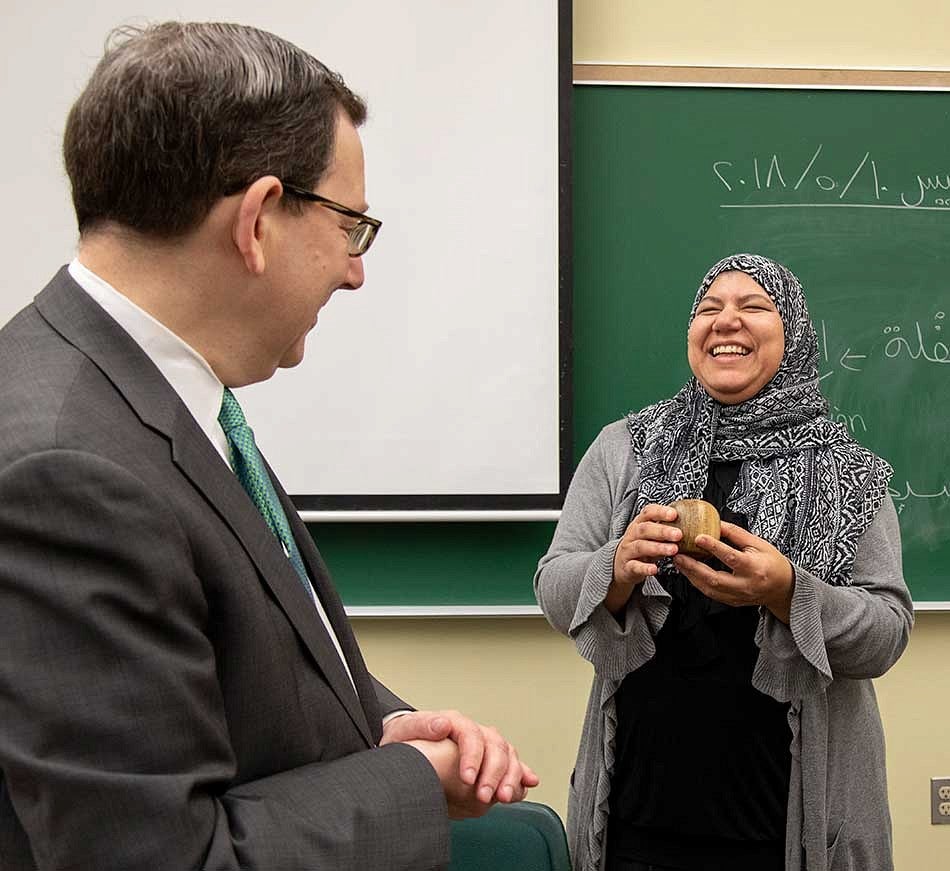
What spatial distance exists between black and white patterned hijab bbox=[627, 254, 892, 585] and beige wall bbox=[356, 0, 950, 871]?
894 mm

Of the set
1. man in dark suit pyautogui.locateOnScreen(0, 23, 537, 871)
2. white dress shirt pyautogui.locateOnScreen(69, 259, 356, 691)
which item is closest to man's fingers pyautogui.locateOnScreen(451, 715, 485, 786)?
man in dark suit pyautogui.locateOnScreen(0, 23, 537, 871)

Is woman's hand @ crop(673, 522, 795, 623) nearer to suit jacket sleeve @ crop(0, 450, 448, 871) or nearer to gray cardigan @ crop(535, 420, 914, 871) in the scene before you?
gray cardigan @ crop(535, 420, 914, 871)

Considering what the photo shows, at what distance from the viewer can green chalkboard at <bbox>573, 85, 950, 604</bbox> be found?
274cm

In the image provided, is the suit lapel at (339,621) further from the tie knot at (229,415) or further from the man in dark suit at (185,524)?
the tie knot at (229,415)

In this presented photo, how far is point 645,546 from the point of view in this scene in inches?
66.5

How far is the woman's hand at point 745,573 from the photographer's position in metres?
1.67

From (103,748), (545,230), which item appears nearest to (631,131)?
(545,230)

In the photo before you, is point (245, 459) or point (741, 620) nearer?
point (245, 459)

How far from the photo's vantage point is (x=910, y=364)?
277 centimetres

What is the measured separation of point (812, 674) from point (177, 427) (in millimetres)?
1222

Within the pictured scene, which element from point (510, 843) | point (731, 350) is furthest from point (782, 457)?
point (510, 843)

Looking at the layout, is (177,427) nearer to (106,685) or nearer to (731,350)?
(106,685)

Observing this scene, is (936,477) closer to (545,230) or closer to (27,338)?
(545,230)

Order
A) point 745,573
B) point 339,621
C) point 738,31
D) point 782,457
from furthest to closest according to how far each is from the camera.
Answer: point 738,31 → point 782,457 → point 745,573 → point 339,621
